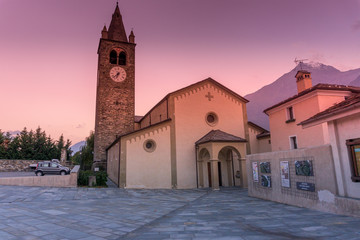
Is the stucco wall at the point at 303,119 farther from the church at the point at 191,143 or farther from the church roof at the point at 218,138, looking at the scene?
the church roof at the point at 218,138

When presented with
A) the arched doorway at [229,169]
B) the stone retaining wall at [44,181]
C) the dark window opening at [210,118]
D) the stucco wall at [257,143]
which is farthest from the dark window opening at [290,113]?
the stone retaining wall at [44,181]

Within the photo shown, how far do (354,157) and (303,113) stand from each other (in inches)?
353

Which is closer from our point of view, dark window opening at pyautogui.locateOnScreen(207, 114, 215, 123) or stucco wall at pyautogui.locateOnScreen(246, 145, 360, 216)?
stucco wall at pyautogui.locateOnScreen(246, 145, 360, 216)

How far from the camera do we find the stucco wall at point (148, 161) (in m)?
18.4

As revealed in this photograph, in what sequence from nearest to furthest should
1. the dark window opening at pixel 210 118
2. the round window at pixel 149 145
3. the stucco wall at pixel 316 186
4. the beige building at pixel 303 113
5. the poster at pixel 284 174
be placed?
the stucco wall at pixel 316 186
the poster at pixel 284 174
the beige building at pixel 303 113
the round window at pixel 149 145
the dark window opening at pixel 210 118

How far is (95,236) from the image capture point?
5.48m

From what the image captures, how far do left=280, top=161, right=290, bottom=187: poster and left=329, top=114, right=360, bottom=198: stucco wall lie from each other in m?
2.55

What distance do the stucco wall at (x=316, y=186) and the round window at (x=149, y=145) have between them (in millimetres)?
10076

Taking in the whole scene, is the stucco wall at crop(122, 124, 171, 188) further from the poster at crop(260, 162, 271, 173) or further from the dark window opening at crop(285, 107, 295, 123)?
the dark window opening at crop(285, 107, 295, 123)

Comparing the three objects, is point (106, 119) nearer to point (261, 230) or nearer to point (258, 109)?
point (261, 230)

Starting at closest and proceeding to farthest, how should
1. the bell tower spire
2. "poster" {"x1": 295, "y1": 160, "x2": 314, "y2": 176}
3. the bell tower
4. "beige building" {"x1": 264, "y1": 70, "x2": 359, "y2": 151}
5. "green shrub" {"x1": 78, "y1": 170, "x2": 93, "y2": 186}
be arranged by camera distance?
"poster" {"x1": 295, "y1": 160, "x2": 314, "y2": 176} < "beige building" {"x1": 264, "y1": 70, "x2": 359, "y2": 151} < "green shrub" {"x1": 78, "y1": 170, "x2": 93, "y2": 186} < the bell tower < the bell tower spire

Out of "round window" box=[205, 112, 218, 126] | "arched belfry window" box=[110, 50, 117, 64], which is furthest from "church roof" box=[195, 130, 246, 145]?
"arched belfry window" box=[110, 50, 117, 64]

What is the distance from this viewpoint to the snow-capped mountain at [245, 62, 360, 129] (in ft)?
497


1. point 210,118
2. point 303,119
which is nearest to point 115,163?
point 210,118
